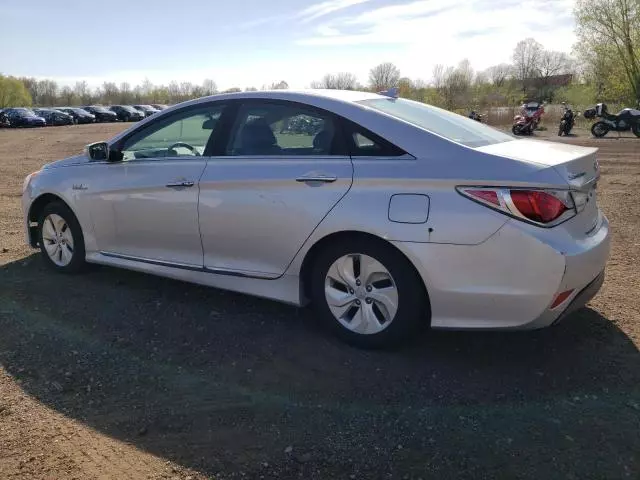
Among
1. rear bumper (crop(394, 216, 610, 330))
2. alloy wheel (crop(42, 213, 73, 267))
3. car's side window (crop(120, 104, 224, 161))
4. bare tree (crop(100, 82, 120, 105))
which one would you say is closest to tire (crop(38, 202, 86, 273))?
alloy wheel (crop(42, 213, 73, 267))

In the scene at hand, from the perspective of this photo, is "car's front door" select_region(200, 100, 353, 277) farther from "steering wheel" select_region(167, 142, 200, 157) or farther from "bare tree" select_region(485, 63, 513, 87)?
"bare tree" select_region(485, 63, 513, 87)

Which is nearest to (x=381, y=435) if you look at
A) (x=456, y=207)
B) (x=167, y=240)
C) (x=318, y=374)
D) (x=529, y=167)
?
(x=318, y=374)

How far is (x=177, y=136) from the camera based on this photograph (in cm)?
457

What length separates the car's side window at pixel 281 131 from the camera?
3.83 m

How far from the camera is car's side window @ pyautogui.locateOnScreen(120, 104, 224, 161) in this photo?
4359 mm

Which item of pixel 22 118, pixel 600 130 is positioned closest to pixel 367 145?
pixel 600 130

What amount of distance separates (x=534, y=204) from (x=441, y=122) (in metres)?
1.10

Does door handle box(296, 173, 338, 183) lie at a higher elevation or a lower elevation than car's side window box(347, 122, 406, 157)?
lower

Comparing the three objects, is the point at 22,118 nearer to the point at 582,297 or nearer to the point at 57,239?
the point at 57,239

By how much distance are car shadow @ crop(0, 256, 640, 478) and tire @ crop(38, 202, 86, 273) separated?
0.68 meters

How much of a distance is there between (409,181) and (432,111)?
116cm

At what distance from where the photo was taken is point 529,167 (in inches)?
126

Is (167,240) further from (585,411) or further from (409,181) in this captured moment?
(585,411)

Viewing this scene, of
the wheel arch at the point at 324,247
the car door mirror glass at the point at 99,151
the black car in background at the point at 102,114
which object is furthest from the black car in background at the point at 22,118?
the wheel arch at the point at 324,247
